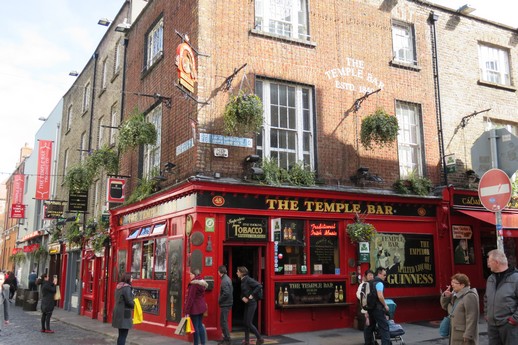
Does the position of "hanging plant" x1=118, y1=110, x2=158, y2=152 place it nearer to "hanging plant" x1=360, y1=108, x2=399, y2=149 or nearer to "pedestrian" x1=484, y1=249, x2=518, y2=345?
"hanging plant" x1=360, y1=108, x2=399, y2=149

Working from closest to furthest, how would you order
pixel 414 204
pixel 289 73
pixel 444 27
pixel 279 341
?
pixel 279 341, pixel 289 73, pixel 414 204, pixel 444 27

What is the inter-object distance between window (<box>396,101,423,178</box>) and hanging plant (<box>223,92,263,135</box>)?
5.43m

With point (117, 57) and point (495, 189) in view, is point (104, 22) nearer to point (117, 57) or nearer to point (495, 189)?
point (117, 57)

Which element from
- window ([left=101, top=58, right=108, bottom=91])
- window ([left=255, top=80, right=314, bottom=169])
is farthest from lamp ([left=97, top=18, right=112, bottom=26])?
window ([left=255, top=80, right=314, bottom=169])

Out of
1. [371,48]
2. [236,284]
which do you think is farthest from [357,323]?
[371,48]

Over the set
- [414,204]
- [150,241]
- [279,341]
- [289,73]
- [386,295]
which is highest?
[289,73]

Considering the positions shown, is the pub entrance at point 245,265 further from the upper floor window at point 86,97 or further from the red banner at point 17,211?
the red banner at point 17,211

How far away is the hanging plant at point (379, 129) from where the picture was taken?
528 inches

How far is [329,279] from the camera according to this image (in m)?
12.9

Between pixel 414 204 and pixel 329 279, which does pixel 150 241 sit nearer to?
pixel 329 279

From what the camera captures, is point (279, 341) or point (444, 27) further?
point (444, 27)

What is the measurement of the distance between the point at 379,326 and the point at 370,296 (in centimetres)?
59

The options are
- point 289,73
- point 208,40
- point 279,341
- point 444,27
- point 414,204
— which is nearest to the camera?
point 279,341

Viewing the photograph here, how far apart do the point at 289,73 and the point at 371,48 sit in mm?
3209
